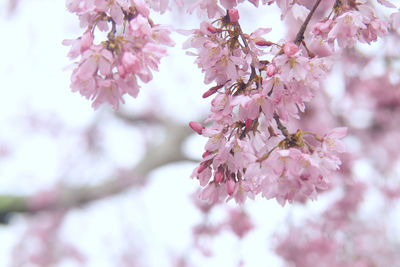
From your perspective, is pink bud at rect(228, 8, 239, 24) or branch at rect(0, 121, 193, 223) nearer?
pink bud at rect(228, 8, 239, 24)

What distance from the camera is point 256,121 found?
2.95 ft

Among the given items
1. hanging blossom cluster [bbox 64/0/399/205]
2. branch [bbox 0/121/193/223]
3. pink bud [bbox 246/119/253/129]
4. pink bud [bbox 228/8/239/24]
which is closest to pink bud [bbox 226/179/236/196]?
hanging blossom cluster [bbox 64/0/399/205]

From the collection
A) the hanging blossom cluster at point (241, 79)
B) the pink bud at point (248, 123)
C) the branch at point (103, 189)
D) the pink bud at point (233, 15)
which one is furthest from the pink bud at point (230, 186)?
the branch at point (103, 189)

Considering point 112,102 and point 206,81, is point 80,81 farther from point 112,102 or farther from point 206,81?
point 206,81

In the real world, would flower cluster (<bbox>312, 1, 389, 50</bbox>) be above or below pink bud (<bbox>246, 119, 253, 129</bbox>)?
above

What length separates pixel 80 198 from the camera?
425cm

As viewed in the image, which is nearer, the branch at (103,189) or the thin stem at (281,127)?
the thin stem at (281,127)

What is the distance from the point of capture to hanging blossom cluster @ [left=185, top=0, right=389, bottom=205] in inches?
32.4

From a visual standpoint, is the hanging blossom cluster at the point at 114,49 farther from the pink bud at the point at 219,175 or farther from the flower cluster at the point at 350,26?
the flower cluster at the point at 350,26

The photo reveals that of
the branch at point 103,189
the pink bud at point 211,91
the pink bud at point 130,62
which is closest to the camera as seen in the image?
the pink bud at point 130,62

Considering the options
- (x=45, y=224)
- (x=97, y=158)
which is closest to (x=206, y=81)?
(x=97, y=158)

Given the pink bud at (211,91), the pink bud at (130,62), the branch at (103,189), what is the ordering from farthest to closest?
1. the branch at (103,189)
2. the pink bud at (211,91)
3. the pink bud at (130,62)

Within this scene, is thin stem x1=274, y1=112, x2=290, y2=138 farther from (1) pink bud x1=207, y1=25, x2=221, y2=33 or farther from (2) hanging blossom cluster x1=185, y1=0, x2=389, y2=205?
(1) pink bud x1=207, y1=25, x2=221, y2=33

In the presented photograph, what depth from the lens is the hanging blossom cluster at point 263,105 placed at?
824 millimetres
